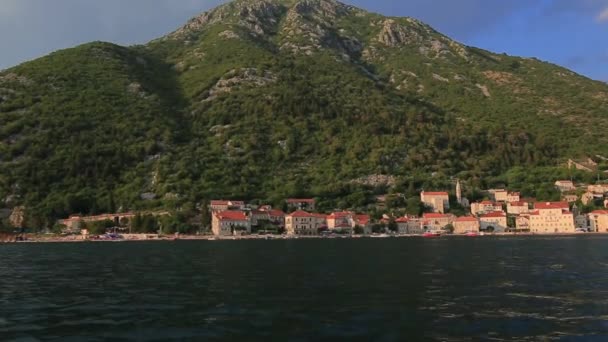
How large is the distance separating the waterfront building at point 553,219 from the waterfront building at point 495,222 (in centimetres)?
714

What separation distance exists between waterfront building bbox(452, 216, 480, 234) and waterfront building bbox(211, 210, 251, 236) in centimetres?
5551

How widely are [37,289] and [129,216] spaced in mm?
113358

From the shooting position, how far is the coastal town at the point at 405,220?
14038cm

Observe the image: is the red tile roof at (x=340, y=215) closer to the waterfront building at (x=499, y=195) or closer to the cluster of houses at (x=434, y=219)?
the cluster of houses at (x=434, y=219)

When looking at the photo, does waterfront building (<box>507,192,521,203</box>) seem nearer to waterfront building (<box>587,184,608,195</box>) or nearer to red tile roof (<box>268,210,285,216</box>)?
waterfront building (<box>587,184,608,195</box>)

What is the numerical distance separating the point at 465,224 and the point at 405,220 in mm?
16191

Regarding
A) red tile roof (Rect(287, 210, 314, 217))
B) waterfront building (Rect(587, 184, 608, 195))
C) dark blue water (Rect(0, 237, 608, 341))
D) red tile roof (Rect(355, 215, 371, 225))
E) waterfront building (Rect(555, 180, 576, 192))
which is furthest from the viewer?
waterfront building (Rect(555, 180, 576, 192))

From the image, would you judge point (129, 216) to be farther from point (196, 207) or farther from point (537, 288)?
point (537, 288)

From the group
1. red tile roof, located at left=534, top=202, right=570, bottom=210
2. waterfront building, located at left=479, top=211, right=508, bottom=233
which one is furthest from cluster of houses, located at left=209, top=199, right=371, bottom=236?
red tile roof, located at left=534, top=202, right=570, bottom=210

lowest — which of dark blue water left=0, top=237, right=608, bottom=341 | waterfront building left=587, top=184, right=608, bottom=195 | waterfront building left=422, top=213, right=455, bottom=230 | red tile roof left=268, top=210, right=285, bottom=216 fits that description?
dark blue water left=0, top=237, right=608, bottom=341

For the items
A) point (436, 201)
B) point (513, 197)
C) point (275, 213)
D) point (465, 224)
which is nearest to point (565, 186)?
point (513, 197)

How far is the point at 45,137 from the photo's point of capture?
566 feet

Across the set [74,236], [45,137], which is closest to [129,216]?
[74,236]

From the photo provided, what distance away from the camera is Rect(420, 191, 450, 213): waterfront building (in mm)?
161225
